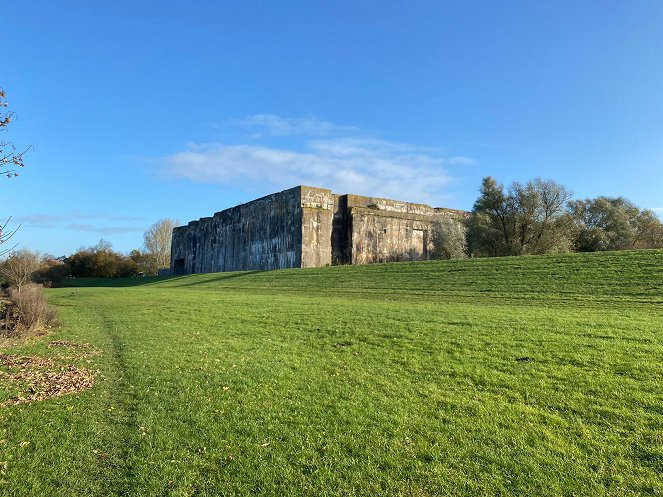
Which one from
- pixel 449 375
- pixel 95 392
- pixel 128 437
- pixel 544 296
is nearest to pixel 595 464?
pixel 449 375

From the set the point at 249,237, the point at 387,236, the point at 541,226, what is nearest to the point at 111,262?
the point at 249,237

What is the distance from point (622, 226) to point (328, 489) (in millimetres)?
52981

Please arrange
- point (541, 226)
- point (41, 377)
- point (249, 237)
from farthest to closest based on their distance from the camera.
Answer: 1. point (249, 237)
2. point (541, 226)
3. point (41, 377)

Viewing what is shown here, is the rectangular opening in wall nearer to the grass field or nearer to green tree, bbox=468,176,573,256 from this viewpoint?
green tree, bbox=468,176,573,256

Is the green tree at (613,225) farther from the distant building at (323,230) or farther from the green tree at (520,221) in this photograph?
the distant building at (323,230)

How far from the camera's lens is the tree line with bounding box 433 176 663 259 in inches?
1694

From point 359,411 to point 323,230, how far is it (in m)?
41.6

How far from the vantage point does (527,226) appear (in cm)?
4388

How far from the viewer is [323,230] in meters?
48.0

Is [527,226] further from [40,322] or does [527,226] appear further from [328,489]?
[328,489]

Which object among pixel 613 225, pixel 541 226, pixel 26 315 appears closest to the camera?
pixel 26 315

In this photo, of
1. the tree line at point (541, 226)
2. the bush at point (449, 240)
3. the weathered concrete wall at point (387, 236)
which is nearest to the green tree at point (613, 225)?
the tree line at point (541, 226)

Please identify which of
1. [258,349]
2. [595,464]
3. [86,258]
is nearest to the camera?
[595,464]

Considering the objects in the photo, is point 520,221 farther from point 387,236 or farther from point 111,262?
point 111,262
